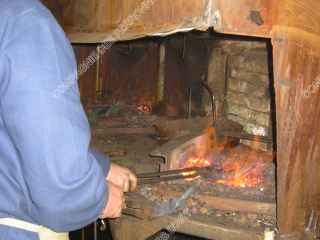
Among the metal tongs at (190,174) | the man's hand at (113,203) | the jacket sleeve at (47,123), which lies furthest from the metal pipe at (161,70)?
the jacket sleeve at (47,123)

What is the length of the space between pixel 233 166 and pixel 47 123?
2181mm

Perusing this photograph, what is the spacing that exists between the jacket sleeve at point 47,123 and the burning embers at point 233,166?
1.61 meters

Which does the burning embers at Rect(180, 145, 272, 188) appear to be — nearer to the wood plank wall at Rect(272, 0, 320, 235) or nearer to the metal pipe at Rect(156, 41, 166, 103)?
the wood plank wall at Rect(272, 0, 320, 235)

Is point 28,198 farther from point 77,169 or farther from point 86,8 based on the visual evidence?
point 86,8

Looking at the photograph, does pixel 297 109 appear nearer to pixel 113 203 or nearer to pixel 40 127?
pixel 113 203

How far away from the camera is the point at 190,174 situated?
2.70 meters

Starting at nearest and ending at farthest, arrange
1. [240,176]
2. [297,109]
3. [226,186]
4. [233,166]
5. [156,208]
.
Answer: [297,109] < [156,208] < [226,186] < [240,176] < [233,166]

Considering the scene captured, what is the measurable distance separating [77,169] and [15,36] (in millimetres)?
513

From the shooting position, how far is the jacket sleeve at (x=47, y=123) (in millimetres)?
1114

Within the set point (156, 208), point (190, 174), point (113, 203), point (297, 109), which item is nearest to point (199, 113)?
point (190, 174)

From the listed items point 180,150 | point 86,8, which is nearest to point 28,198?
point 180,150

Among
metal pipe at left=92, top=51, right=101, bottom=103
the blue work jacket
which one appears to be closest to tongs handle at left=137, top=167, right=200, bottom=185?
the blue work jacket

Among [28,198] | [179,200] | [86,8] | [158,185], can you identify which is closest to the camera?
[28,198]

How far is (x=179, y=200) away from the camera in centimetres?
233
